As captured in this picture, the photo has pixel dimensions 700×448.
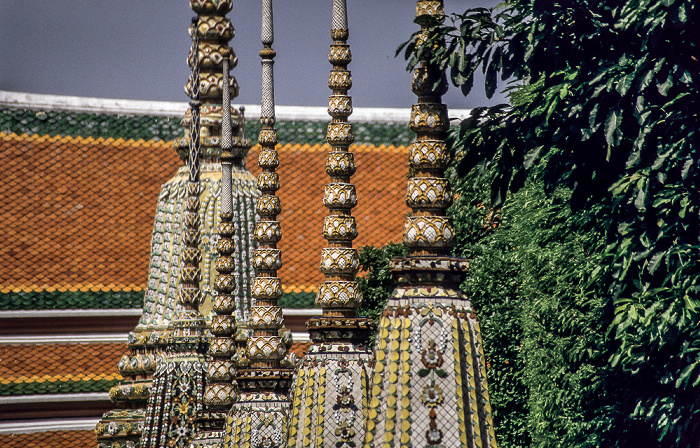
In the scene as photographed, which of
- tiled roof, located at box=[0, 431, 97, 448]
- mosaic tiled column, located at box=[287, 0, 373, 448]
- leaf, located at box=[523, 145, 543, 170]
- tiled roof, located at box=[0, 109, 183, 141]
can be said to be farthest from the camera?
tiled roof, located at box=[0, 109, 183, 141]

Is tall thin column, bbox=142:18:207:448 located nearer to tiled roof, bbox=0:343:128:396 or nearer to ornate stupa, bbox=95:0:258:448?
ornate stupa, bbox=95:0:258:448

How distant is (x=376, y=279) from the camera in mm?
18562

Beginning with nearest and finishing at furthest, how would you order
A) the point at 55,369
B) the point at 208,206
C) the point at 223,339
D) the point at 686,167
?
1. the point at 686,167
2. the point at 223,339
3. the point at 208,206
4. the point at 55,369

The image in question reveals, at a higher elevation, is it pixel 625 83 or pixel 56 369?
pixel 625 83

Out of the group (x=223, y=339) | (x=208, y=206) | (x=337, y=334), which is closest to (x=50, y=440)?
(x=208, y=206)

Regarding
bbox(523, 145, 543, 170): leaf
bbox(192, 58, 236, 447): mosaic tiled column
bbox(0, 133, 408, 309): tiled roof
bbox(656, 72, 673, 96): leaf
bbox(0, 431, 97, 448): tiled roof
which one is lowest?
bbox(0, 431, 97, 448): tiled roof

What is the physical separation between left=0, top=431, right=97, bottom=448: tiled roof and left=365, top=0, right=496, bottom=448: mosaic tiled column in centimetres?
1441

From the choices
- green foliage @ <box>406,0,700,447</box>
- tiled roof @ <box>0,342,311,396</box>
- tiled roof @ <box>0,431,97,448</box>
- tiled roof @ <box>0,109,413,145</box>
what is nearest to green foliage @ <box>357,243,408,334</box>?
tiled roof @ <box>0,342,311,396</box>

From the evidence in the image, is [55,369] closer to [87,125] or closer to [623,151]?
[87,125]

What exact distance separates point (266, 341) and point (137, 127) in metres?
14.0

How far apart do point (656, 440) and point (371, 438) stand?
421 cm

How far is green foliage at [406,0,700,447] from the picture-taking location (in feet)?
31.0

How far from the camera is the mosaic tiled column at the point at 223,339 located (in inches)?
493

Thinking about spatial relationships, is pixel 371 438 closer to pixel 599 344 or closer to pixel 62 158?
pixel 599 344
